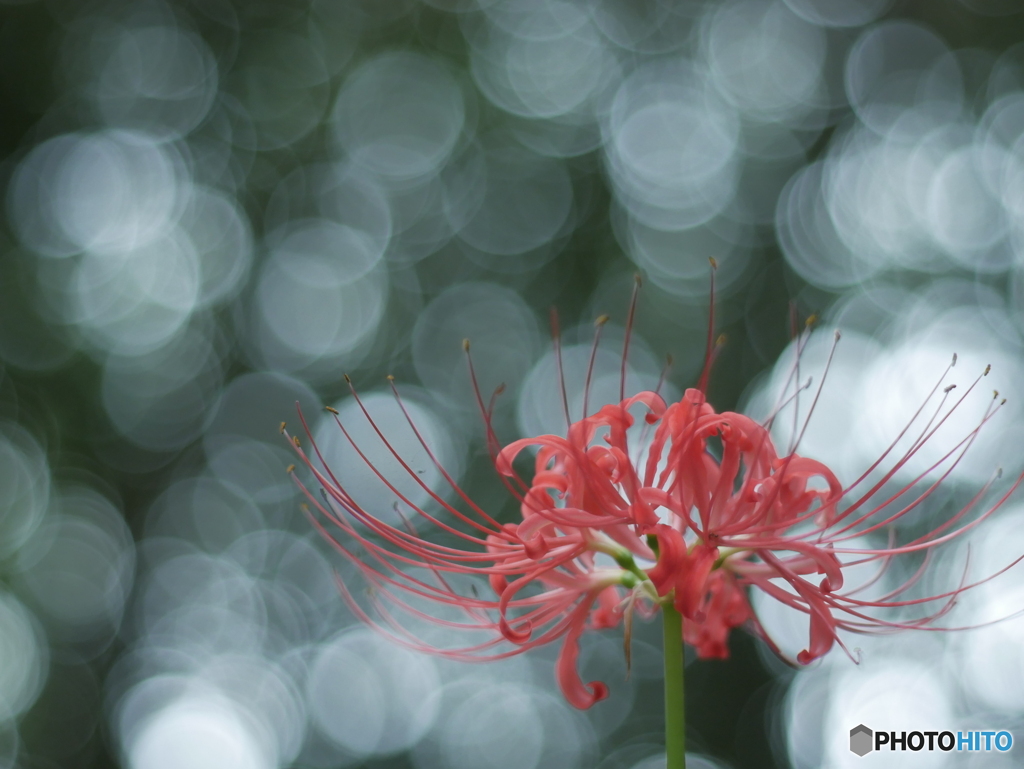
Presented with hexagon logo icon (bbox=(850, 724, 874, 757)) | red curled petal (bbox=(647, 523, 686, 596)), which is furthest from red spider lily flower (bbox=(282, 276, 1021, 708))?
hexagon logo icon (bbox=(850, 724, 874, 757))

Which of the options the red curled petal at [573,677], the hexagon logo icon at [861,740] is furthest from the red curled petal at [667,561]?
the hexagon logo icon at [861,740]

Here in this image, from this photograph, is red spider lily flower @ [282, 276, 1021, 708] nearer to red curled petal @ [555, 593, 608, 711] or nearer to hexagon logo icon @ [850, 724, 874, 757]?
red curled petal @ [555, 593, 608, 711]

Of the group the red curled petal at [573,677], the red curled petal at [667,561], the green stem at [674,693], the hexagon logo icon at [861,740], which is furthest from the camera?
the hexagon logo icon at [861,740]

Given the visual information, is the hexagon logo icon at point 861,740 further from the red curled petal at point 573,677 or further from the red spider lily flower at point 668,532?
the red curled petal at point 573,677

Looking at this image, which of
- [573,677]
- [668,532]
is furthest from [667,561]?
[573,677]

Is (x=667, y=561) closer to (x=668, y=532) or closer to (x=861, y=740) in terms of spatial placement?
(x=668, y=532)
